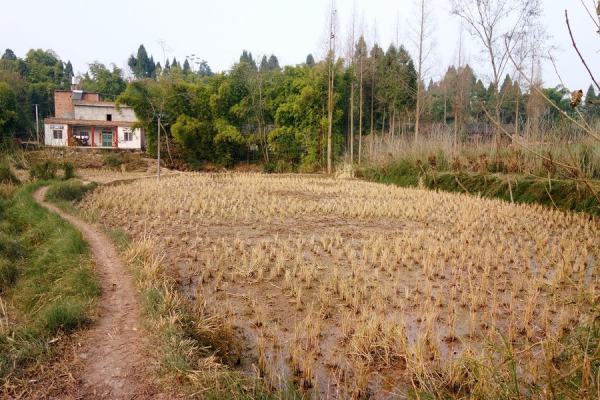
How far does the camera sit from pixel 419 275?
554cm

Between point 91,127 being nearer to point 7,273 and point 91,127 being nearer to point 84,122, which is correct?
point 84,122

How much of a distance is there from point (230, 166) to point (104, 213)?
18845 mm

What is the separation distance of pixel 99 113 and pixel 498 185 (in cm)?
3082

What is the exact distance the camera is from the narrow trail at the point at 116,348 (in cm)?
276

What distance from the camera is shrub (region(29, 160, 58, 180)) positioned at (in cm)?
1466

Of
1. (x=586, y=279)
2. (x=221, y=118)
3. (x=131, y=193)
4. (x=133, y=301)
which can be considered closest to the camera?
(x=133, y=301)

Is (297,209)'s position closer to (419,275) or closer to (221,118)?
(419,275)

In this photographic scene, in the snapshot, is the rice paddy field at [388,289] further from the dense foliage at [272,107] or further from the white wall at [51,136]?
the white wall at [51,136]

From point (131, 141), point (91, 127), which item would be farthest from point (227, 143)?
point (91, 127)

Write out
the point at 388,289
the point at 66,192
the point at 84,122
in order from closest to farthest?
1. the point at 388,289
2. the point at 66,192
3. the point at 84,122

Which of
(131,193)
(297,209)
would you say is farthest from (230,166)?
(297,209)

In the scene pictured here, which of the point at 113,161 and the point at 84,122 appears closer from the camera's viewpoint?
the point at 113,161

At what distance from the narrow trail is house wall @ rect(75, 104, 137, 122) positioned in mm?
32076

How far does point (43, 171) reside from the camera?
1474 centimetres
